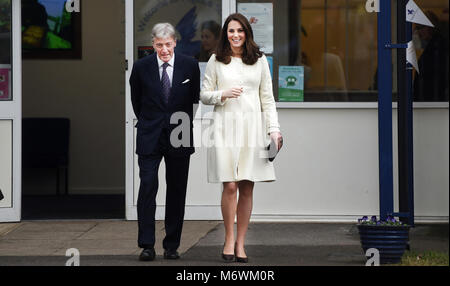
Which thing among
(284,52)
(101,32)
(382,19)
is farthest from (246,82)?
(101,32)

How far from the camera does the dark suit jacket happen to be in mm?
7348

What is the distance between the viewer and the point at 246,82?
23.7 feet

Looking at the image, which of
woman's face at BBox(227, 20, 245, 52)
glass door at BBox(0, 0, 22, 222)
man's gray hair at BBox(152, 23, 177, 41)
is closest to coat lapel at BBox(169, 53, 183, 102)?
man's gray hair at BBox(152, 23, 177, 41)

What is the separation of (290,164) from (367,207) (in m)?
0.82

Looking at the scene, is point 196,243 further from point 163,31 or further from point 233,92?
point 163,31

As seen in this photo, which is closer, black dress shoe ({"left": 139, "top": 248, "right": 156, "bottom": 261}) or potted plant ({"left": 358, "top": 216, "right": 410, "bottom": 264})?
potted plant ({"left": 358, "top": 216, "right": 410, "bottom": 264})

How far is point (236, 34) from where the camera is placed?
23.7ft

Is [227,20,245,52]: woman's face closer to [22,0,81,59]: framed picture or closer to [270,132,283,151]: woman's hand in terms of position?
[270,132,283,151]: woman's hand

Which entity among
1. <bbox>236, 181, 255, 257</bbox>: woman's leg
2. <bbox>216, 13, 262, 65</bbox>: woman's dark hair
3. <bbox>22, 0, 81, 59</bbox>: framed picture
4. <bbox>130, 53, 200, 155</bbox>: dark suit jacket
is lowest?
<bbox>236, 181, 255, 257</bbox>: woman's leg

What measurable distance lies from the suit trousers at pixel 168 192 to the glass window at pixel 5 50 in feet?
8.81

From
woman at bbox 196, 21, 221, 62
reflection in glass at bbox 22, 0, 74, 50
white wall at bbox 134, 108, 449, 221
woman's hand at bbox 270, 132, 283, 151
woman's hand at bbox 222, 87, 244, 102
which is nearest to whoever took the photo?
woman's hand at bbox 222, 87, 244, 102

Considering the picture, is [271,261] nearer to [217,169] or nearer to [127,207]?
[217,169]

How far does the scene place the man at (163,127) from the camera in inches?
289

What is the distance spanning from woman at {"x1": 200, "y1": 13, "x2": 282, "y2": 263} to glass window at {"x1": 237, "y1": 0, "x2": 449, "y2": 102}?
226 cm
